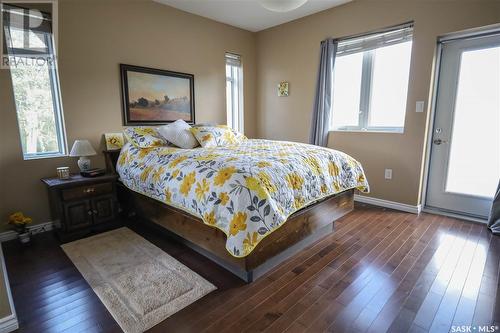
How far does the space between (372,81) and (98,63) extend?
3.42 meters

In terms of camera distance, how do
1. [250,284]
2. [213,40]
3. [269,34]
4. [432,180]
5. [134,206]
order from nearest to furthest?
1. [250,284]
2. [134,206]
3. [432,180]
4. [213,40]
5. [269,34]

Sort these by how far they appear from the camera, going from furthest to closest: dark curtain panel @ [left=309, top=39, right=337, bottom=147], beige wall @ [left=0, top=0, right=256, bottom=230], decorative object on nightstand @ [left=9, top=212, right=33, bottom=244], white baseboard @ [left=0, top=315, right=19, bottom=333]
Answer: dark curtain panel @ [left=309, top=39, right=337, bottom=147]
beige wall @ [left=0, top=0, right=256, bottom=230]
decorative object on nightstand @ [left=9, top=212, right=33, bottom=244]
white baseboard @ [left=0, top=315, right=19, bottom=333]

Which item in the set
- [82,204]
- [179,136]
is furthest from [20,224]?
[179,136]

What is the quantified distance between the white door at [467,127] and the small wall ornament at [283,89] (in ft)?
6.89

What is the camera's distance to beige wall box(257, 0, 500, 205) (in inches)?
113

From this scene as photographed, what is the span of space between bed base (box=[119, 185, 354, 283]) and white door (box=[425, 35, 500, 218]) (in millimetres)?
1316

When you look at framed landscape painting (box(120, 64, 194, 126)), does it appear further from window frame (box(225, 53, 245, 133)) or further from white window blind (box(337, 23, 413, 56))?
white window blind (box(337, 23, 413, 56))

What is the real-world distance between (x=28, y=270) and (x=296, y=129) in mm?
3709

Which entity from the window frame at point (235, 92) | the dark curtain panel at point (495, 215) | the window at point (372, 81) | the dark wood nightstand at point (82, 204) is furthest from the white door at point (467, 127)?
the dark wood nightstand at point (82, 204)

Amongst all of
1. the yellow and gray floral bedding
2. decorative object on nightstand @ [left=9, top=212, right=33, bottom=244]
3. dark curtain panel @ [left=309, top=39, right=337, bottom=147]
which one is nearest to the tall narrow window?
dark curtain panel @ [left=309, top=39, right=337, bottom=147]

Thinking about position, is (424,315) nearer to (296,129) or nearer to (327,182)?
(327,182)

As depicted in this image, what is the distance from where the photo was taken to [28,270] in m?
2.09

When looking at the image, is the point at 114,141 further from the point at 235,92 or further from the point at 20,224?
the point at 235,92

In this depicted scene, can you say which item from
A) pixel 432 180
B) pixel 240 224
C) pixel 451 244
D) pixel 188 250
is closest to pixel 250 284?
pixel 240 224
